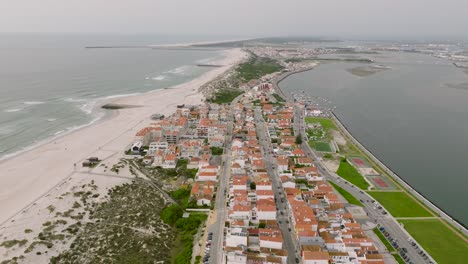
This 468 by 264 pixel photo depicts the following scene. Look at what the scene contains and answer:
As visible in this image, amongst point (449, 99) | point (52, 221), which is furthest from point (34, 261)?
point (449, 99)

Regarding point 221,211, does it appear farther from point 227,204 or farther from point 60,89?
point 60,89

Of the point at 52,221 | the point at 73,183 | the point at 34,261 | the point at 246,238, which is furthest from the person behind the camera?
the point at 73,183

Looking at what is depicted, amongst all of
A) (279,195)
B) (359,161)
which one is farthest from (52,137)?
(359,161)

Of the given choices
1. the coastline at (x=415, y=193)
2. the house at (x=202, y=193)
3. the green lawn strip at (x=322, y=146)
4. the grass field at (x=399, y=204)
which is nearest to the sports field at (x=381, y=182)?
the coastline at (x=415, y=193)

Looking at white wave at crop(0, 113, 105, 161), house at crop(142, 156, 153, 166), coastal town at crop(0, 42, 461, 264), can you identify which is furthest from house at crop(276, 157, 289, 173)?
white wave at crop(0, 113, 105, 161)

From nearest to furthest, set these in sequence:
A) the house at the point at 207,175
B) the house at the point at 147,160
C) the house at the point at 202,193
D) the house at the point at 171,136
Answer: the house at the point at 202,193 → the house at the point at 207,175 → the house at the point at 147,160 → the house at the point at 171,136

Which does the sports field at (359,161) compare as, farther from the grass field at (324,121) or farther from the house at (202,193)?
the house at (202,193)

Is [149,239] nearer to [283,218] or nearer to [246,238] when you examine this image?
[246,238]
